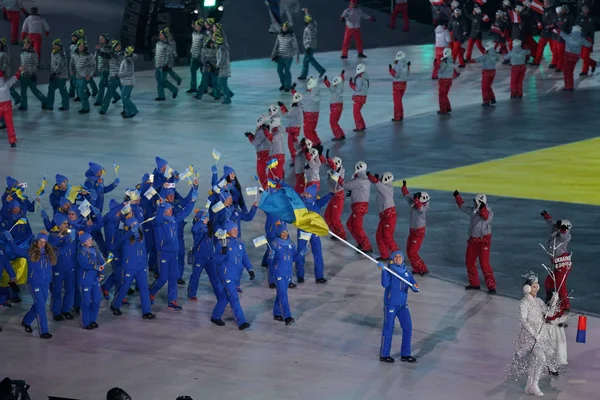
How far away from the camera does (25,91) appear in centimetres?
3156

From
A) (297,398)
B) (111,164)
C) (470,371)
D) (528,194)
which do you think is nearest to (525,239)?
(528,194)

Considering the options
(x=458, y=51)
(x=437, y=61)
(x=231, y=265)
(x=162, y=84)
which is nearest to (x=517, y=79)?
(x=437, y=61)

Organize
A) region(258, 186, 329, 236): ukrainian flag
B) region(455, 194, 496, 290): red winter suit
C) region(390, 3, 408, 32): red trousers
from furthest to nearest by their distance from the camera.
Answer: region(390, 3, 408, 32): red trousers < region(455, 194, 496, 290): red winter suit < region(258, 186, 329, 236): ukrainian flag

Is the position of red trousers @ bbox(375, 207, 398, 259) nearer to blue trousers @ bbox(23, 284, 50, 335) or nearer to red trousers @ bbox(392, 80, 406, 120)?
blue trousers @ bbox(23, 284, 50, 335)

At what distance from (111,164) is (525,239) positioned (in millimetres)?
9716

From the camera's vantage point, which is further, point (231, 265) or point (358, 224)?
point (358, 224)

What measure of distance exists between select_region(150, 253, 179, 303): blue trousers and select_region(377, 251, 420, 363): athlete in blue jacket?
145 inches

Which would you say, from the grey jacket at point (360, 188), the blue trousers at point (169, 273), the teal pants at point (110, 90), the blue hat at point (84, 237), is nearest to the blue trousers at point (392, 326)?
the blue trousers at point (169, 273)

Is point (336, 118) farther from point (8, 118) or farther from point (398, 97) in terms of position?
point (8, 118)

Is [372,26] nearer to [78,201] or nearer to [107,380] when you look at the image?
[78,201]

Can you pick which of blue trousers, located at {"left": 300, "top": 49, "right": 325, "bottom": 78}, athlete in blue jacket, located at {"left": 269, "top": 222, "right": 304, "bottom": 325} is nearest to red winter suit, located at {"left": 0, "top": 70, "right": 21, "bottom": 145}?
blue trousers, located at {"left": 300, "top": 49, "right": 325, "bottom": 78}

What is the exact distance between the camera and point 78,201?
18.8 m

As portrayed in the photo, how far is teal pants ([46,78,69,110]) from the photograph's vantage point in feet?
102

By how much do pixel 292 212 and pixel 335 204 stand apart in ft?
13.2
